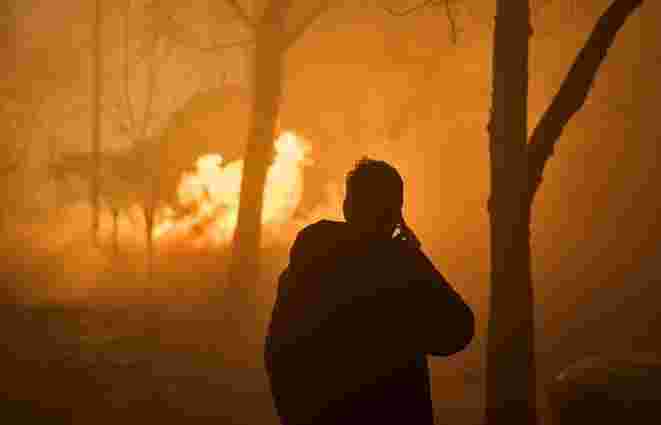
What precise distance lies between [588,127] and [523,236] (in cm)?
939

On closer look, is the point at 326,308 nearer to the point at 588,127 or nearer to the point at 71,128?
the point at 588,127

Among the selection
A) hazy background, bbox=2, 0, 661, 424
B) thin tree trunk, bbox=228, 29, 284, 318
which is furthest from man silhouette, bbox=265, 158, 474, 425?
thin tree trunk, bbox=228, 29, 284, 318

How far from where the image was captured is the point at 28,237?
108ft

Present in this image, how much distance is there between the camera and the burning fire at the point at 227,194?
63.9 feet

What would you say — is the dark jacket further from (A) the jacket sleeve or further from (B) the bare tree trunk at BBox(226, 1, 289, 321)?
(B) the bare tree trunk at BBox(226, 1, 289, 321)

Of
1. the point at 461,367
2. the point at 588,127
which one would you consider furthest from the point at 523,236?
the point at 588,127

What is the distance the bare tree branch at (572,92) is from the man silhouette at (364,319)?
Result: 2.74m

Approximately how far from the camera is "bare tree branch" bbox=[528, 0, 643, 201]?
4992 mm

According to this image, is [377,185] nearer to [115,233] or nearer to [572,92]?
[572,92]

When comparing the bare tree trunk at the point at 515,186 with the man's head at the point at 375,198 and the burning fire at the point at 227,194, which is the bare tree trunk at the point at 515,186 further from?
the burning fire at the point at 227,194

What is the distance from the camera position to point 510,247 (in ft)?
16.0

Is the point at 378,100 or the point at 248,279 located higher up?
the point at 378,100

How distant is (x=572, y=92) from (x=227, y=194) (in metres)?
15.5

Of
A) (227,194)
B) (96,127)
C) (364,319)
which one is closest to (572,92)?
(364,319)
